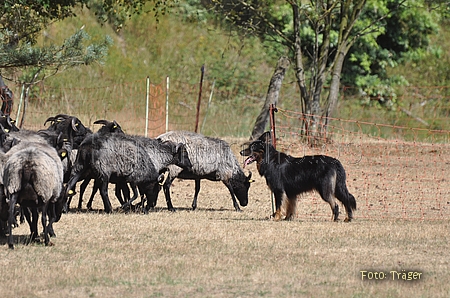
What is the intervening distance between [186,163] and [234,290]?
701cm

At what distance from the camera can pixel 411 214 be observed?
14.5 meters

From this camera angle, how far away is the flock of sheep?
399 inches

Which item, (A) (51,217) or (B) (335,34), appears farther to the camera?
(B) (335,34)

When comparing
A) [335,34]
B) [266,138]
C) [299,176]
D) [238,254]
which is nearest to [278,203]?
[299,176]

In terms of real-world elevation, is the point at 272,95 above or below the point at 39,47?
below

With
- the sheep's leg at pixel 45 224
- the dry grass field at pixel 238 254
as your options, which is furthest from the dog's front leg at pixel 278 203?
the sheep's leg at pixel 45 224

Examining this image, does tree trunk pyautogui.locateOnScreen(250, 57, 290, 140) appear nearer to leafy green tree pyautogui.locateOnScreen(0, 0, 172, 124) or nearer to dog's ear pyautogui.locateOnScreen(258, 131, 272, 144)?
leafy green tree pyautogui.locateOnScreen(0, 0, 172, 124)

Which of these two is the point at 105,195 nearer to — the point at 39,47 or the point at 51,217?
the point at 51,217

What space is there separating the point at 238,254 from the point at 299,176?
3.34m

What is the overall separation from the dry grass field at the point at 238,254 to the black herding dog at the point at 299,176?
38 cm

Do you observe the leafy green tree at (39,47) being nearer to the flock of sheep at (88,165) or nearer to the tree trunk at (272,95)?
the flock of sheep at (88,165)

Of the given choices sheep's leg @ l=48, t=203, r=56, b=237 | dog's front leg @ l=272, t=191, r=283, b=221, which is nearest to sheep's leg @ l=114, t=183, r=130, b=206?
dog's front leg @ l=272, t=191, r=283, b=221

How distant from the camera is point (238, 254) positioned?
1016cm

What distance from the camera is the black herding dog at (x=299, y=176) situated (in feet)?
42.8
